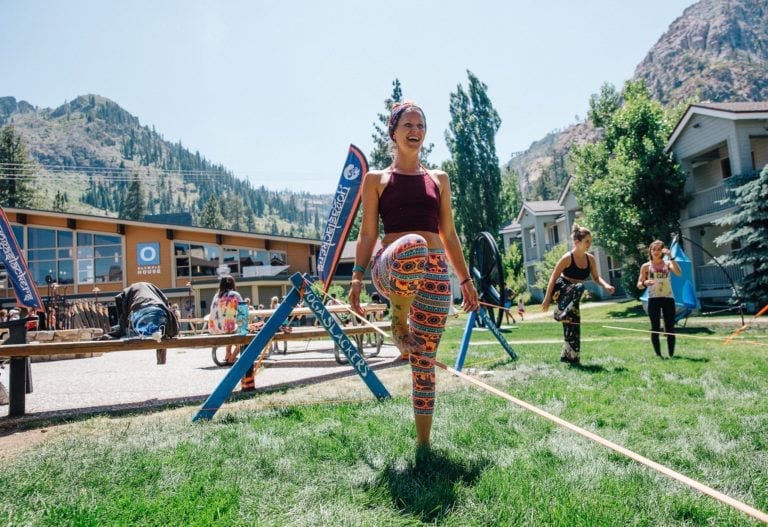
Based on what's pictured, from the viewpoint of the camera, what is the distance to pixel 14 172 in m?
57.8

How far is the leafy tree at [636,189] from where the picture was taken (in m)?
23.1

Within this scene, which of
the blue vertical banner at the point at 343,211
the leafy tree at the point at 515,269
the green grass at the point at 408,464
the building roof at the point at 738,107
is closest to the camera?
the green grass at the point at 408,464

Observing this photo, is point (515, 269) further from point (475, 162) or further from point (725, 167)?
point (725, 167)

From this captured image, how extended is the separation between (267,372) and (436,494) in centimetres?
704

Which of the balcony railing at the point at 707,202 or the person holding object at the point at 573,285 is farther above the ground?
the balcony railing at the point at 707,202

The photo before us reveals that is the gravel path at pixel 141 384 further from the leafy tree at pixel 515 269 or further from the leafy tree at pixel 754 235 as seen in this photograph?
the leafy tree at pixel 515 269

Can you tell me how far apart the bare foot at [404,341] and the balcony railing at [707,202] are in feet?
78.7

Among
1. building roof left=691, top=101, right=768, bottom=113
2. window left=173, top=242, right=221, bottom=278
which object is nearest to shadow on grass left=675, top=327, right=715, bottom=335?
building roof left=691, top=101, right=768, bottom=113

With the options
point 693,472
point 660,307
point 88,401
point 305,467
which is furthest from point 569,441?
point 88,401

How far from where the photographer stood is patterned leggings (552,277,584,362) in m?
6.82

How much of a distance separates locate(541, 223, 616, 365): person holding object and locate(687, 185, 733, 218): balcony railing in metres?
19.0

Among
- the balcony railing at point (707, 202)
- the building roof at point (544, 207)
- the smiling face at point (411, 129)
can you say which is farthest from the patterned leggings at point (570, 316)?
the building roof at point (544, 207)

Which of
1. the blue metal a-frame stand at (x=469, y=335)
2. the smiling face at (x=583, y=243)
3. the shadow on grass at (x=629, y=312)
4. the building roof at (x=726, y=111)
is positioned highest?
the building roof at (x=726, y=111)

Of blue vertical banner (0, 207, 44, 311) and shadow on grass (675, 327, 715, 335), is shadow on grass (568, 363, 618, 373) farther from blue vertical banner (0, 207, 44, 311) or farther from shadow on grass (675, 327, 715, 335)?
blue vertical banner (0, 207, 44, 311)
